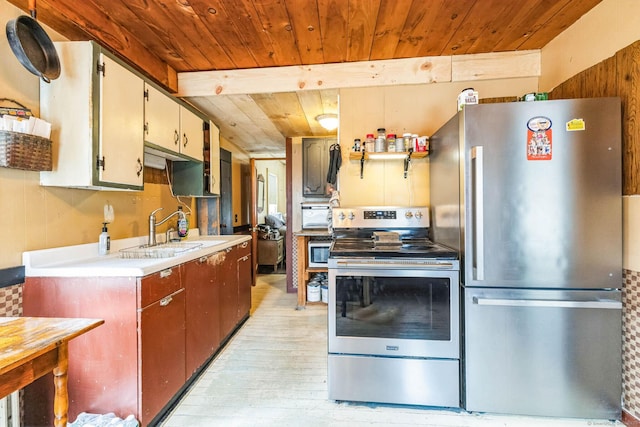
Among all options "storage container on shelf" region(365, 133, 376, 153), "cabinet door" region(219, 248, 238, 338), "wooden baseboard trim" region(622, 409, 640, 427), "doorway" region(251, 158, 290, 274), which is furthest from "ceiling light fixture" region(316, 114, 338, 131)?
"wooden baseboard trim" region(622, 409, 640, 427)

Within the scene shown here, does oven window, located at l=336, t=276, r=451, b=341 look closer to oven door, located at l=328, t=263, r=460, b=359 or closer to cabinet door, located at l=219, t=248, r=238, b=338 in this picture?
oven door, located at l=328, t=263, r=460, b=359

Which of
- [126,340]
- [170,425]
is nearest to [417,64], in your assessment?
[126,340]

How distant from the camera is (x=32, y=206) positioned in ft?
5.04

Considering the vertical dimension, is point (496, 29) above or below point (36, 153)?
above

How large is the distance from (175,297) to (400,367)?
54.8 inches

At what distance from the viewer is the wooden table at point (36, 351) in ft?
2.79

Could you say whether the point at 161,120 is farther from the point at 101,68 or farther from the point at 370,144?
the point at 370,144

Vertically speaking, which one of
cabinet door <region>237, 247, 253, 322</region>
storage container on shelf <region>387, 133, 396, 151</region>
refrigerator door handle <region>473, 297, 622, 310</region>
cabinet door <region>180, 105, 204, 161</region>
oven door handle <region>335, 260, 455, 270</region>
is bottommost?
cabinet door <region>237, 247, 253, 322</region>

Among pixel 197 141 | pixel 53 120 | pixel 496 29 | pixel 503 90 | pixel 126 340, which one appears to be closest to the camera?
pixel 126 340

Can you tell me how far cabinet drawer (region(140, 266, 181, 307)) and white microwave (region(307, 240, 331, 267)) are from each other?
199cm

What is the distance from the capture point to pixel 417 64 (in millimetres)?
2523

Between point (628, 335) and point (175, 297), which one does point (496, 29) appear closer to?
point (628, 335)

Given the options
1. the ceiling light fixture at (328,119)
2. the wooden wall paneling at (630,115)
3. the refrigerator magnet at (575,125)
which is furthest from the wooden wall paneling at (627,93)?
the ceiling light fixture at (328,119)

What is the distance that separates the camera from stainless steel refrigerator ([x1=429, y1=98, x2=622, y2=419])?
159 cm
